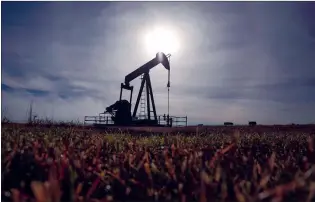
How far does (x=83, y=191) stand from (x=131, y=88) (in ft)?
92.0

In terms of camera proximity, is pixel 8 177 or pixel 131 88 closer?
pixel 8 177

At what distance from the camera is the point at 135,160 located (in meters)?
2.35

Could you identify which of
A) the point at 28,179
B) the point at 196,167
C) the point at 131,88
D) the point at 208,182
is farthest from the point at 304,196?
the point at 131,88

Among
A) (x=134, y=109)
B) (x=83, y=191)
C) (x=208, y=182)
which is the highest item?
(x=134, y=109)

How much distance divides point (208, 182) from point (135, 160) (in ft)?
2.95

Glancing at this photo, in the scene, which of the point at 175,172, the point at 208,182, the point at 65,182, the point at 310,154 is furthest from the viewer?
the point at 310,154

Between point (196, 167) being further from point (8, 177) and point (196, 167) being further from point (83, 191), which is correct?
point (8, 177)

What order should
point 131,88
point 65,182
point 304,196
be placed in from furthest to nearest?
1. point 131,88
2. point 65,182
3. point 304,196

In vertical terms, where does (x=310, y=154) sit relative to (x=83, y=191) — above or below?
above

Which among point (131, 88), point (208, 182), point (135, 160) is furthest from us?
point (131, 88)

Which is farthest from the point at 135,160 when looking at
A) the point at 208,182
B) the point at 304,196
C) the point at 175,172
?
the point at 304,196

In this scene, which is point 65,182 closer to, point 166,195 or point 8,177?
point 8,177

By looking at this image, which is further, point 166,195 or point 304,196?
point 166,195

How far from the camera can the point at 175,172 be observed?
1.91 m
